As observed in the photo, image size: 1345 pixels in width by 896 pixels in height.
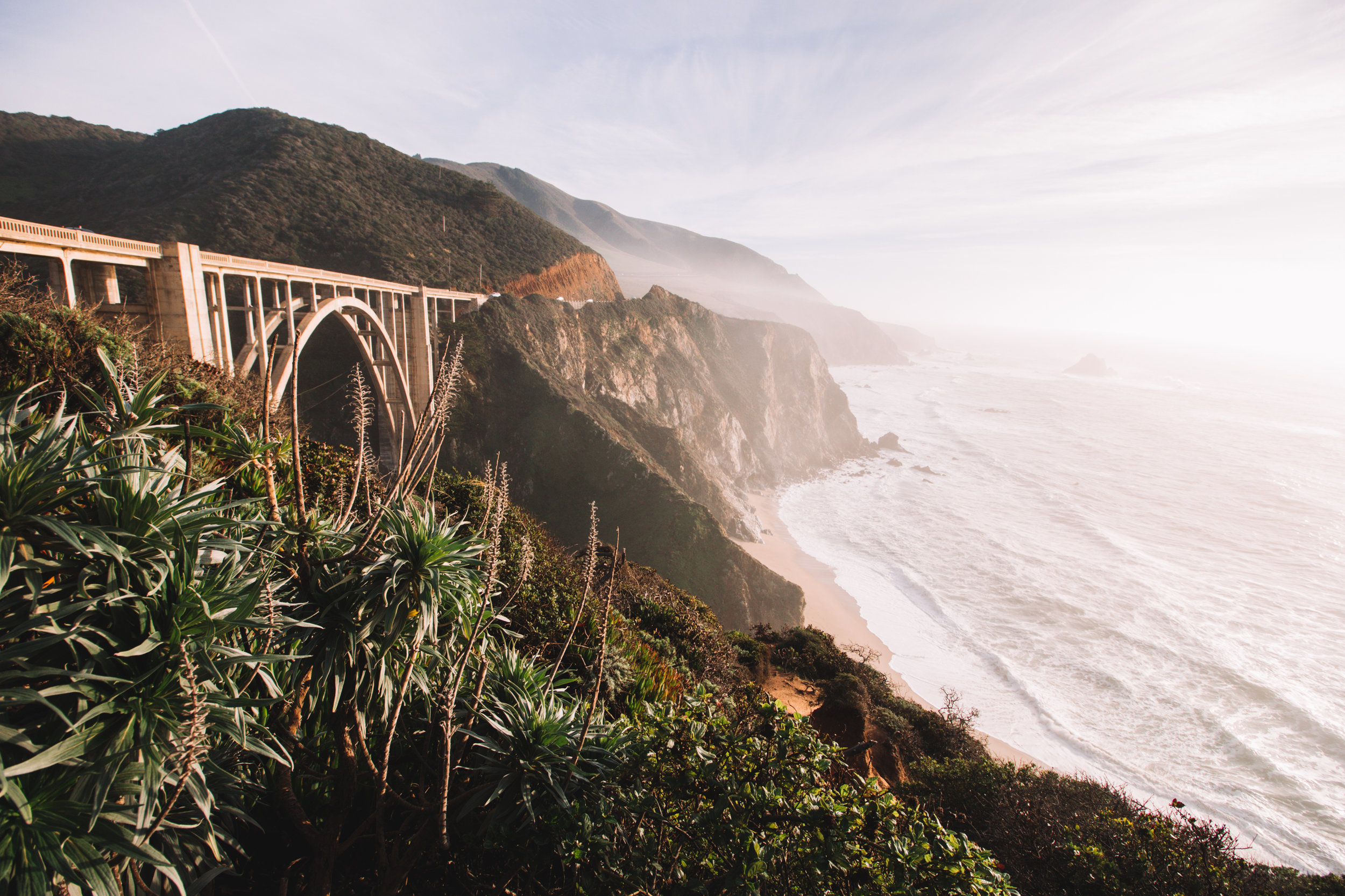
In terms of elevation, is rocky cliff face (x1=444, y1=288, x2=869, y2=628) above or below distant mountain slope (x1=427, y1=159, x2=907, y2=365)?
below

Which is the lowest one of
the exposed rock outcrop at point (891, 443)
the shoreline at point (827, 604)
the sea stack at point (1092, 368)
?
the shoreline at point (827, 604)

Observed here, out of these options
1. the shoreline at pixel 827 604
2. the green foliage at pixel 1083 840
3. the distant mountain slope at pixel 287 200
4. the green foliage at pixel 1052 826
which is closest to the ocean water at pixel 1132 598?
the shoreline at pixel 827 604

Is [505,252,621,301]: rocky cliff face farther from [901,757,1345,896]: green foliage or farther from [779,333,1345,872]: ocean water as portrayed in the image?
[901,757,1345,896]: green foliage

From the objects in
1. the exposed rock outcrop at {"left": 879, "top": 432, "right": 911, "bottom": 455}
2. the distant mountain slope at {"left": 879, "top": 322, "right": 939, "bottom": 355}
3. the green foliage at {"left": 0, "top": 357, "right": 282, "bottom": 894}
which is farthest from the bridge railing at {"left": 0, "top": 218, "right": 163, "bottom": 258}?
the distant mountain slope at {"left": 879, "top": 322, "right": 939, "bottom": 355}

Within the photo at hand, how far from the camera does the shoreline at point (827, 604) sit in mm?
17250

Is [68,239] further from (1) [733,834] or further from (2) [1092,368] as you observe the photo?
(2) [1092,368]

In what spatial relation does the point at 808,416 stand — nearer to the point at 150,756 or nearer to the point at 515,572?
the point at 515,572

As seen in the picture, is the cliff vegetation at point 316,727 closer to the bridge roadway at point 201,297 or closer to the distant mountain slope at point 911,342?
the bridge roadway at point 201,297

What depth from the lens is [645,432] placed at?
36.3m

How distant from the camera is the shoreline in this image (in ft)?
56.6

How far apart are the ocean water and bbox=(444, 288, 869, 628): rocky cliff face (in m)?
5.78

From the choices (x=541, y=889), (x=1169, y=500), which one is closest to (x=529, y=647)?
(x=541, y=889)

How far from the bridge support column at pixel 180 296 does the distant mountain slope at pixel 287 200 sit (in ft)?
67.7

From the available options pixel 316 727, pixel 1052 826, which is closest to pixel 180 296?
pixel 316 727
